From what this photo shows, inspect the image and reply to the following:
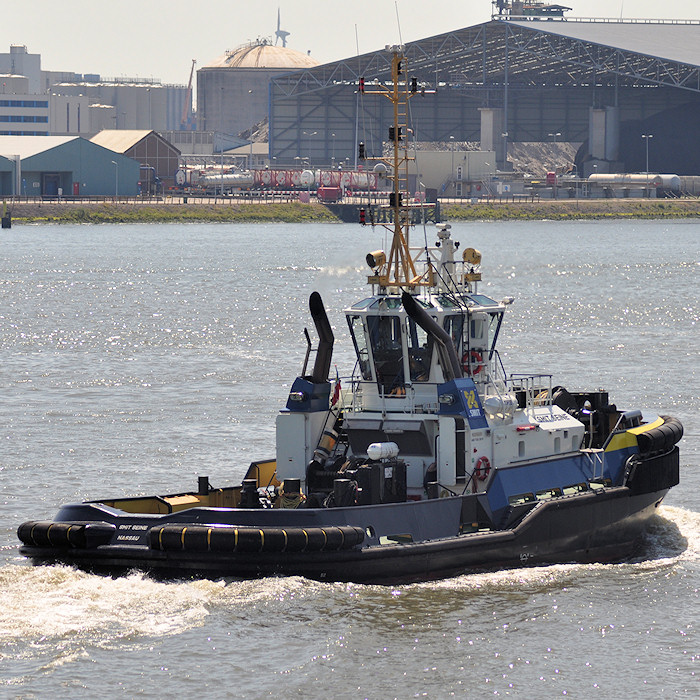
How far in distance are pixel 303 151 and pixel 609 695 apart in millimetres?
146865

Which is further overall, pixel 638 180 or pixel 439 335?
pixel 638 180

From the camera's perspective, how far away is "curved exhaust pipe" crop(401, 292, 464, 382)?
21250 millimetres

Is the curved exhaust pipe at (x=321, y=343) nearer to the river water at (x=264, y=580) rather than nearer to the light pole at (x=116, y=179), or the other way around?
the river water at (x=264, y=580)

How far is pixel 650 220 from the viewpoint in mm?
148375

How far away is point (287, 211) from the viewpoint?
470ft

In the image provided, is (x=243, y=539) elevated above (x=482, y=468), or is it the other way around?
(x=482, y=468)

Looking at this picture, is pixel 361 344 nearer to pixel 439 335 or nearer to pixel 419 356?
pixel 419 356

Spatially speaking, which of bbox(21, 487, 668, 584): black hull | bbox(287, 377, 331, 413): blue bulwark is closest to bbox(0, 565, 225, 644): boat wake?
bbox(21, 487, 668, 584): black hull

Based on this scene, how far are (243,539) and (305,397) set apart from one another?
10.7 feet

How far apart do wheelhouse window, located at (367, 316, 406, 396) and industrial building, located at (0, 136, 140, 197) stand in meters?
114

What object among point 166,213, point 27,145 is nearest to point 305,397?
point 166,213

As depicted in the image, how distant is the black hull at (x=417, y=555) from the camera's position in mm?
19438

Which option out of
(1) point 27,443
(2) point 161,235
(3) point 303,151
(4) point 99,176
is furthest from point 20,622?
(3) point 303,151

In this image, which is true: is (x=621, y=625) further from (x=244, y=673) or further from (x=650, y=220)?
(x=650, y=220)
